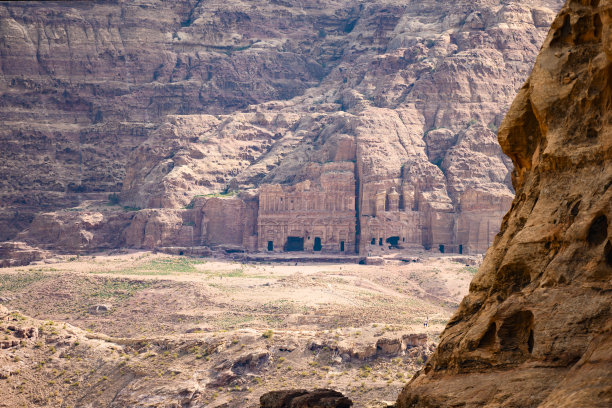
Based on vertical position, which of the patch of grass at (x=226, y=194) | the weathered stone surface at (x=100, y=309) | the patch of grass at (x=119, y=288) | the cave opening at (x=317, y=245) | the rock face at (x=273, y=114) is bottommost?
the weathered stone surface at (x=100, y=309)

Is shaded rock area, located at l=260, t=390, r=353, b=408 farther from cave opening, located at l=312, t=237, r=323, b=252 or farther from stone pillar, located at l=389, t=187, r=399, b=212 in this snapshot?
cave opening, located at l=312, t=237, r=323, b=252

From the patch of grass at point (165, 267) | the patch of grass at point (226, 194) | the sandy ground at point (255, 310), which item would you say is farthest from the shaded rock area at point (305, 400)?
the patch of grass at point (226, 194)

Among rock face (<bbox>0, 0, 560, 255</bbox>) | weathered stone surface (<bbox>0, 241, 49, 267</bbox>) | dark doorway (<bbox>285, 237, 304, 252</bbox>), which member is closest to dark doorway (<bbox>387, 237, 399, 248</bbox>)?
rock face (<bbox>0, 0, 560, 255</bbox>)

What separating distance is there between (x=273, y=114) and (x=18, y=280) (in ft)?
159

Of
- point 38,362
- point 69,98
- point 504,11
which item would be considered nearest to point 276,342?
point 38,362

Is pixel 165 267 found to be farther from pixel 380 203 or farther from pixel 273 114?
pixel 273 114

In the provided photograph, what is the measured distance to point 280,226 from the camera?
8712 centimetres

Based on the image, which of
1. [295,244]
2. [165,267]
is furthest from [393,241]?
[165,267]

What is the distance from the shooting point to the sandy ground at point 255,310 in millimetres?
40375

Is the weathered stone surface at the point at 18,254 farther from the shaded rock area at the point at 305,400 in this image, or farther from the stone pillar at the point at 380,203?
the shaded rock area at the point at 305,400

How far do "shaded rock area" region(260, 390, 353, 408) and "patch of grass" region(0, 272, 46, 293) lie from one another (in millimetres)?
49667

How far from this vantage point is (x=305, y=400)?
19.7 m

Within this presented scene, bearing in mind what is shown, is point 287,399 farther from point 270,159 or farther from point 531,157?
point 270,159

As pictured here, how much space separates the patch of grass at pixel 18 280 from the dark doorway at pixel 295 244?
27432 mm
